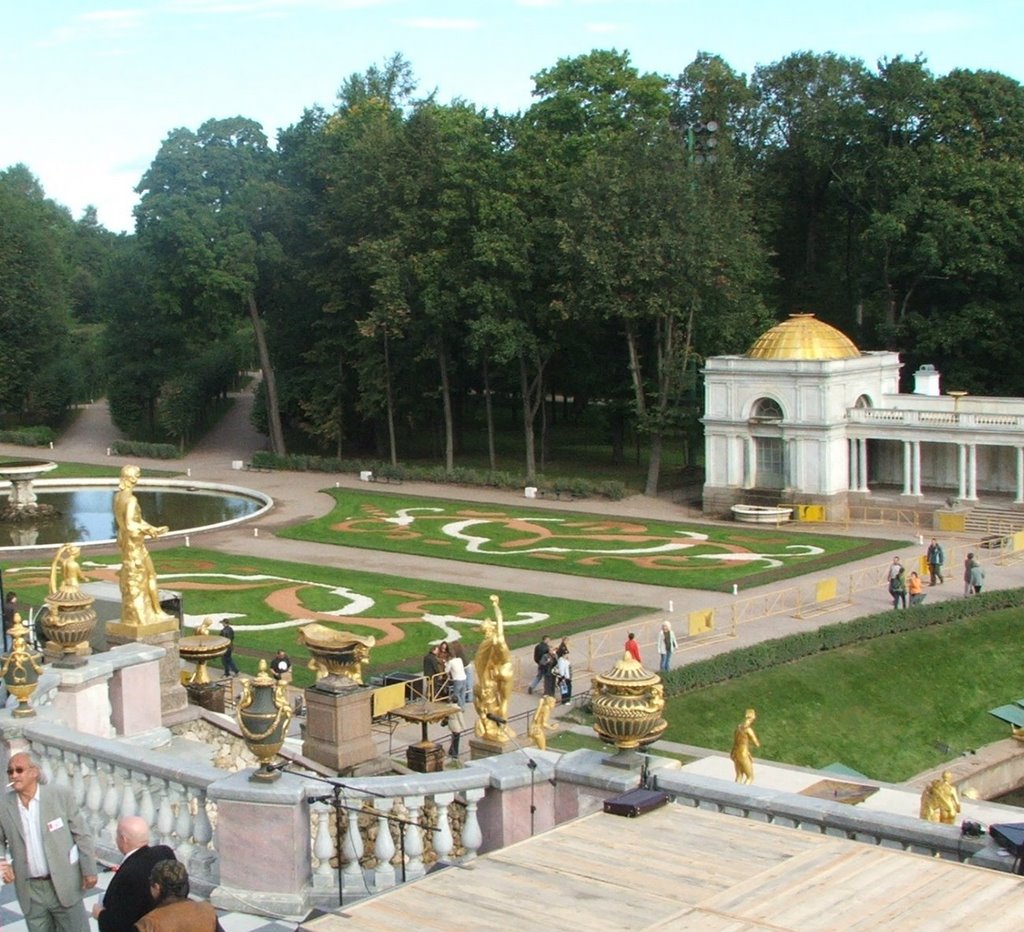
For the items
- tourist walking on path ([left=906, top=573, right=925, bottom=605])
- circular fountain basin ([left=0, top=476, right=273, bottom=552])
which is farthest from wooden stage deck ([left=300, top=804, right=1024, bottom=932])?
circular fountain basin ([left=0, top=476, right=273, bottom=552])

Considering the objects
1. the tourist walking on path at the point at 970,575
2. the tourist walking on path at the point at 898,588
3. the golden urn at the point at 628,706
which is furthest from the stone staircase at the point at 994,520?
the golden urn at the point at 628,706

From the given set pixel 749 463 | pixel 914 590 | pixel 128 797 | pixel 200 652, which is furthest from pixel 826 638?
pixel 128 797

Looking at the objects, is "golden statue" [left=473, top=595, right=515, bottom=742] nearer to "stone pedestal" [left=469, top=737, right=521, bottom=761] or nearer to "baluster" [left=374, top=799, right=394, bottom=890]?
"stone pedestal" [left=469, top=737, right=521, bottom=761]

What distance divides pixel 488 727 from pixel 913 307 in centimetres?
6106

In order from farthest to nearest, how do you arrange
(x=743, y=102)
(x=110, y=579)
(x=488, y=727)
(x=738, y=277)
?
(x=743, y=102), (x=738, y=277), (x=110, y=579), (x=488, y=727)

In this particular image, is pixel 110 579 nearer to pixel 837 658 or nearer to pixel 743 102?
pixel 837 658

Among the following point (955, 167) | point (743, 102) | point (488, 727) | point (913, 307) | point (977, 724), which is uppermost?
point (743, 102)

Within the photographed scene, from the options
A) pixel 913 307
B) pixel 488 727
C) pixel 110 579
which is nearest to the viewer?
pixel 488 727

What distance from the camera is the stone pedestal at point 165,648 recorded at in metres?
24.0

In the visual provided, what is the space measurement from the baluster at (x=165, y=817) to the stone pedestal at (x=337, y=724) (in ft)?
21.9

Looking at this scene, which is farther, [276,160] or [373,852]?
[276,160]

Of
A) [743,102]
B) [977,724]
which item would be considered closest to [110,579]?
[977,724]

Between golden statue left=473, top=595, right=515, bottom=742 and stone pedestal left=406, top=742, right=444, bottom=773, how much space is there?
308 cm

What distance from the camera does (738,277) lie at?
67.9m
